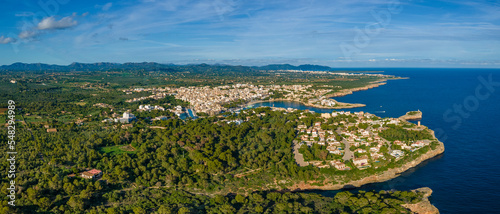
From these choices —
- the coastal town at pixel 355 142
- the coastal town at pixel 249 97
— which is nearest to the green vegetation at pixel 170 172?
the coastal town at pixel 355 142

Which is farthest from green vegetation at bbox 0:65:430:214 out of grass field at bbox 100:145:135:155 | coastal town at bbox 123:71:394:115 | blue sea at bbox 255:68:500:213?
coastal town at bbox 123:71:394:115

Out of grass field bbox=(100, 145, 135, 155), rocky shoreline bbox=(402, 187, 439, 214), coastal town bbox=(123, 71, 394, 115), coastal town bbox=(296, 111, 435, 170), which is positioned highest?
coastal town bbox=(123, 71, 394, 115)

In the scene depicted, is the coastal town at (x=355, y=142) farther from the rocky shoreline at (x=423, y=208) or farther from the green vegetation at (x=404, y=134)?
the rocky shoreline at (x=423, y=208)

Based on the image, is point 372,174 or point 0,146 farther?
point 0,146

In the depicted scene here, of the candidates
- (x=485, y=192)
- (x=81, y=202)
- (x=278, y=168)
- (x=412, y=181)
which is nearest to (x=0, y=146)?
(x=81, y=202)

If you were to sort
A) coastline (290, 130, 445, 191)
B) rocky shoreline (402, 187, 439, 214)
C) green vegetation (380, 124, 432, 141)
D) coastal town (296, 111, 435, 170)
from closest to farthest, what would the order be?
rocky shoreline (402, 187, 439, 214) → coastline (290, 130, 445, 191) → coastal town (296, 111, 435, 170) → green vegetation (380, 124, 432, 141)

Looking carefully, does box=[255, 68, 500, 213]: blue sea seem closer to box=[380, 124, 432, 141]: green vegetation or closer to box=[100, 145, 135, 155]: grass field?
box=[380, 124, 432, 141]: green vegetation

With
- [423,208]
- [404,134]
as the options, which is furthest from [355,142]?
[423,208]

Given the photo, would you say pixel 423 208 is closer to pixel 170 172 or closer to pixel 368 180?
pixel 368 180

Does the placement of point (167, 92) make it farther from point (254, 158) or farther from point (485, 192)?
point (485, 192)
